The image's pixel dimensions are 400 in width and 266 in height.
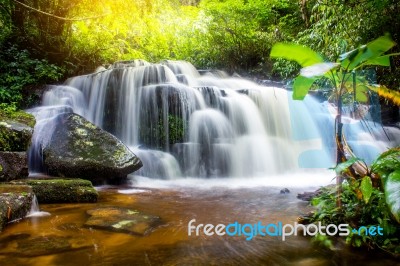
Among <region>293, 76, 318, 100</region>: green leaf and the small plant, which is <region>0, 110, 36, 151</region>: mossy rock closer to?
the small plant

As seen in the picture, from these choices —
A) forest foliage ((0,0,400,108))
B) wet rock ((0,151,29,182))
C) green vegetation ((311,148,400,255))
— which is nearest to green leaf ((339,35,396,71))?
green vegetation ((311,148,400,255))

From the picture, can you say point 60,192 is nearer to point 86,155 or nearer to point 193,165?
point 86,155

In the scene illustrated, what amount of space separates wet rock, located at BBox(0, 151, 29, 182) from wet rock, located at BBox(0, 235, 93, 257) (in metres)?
2.24

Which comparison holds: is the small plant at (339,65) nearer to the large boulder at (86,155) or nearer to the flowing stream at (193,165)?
the flowing stream at (193,165)

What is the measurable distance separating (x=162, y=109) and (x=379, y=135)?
20.5ft

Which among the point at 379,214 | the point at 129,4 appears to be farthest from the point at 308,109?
the point at 379,214

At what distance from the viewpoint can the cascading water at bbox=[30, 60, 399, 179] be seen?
26.1 feet

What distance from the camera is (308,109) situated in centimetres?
981

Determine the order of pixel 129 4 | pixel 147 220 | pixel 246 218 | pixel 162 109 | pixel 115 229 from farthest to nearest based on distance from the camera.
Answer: pixel 162 109 < pixel 129 4 < pixel 246 218 < pixel 147 220 < pixel 115 229

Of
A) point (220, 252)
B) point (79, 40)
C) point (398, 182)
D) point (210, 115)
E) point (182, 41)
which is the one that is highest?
point (182, 41)

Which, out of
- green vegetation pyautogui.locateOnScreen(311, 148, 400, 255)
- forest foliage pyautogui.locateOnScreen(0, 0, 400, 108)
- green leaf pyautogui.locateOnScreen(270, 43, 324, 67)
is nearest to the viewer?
green vegetation pyautogui.locateOnScreen(311, 148, 400, 255)

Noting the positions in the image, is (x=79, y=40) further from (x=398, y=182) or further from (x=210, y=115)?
(x=398, y=182)

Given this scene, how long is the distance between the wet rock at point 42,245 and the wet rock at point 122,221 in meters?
0.39

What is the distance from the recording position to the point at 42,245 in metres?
2.92
